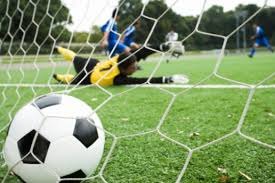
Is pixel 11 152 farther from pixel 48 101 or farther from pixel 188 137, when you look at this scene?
pixel 188 137

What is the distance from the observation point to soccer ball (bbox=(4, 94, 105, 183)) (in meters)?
1.39

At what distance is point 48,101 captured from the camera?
1576mm

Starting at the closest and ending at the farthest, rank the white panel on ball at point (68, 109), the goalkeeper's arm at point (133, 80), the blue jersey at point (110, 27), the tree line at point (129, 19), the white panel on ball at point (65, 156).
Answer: the white panel on ball at point (65, 156) < the white panel on ball at point (68, 109) < the tree line at point (129, 19) < the blue jersey at point (110, 27) < the goalkeeper's arm at point (133, 80)

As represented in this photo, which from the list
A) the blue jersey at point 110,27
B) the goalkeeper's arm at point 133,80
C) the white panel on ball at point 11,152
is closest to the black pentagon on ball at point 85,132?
the white panel on ball at point 11,152

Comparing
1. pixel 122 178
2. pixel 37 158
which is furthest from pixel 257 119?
pixel 37 158

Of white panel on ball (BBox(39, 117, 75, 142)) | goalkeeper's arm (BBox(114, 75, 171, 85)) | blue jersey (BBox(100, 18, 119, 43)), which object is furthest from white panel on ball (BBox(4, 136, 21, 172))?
goalkeeper's arm (BBox(114, 75, 171, 85))

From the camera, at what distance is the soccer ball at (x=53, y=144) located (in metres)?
1.39

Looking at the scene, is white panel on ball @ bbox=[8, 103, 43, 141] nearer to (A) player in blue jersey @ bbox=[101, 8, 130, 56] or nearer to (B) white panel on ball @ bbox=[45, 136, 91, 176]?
(B) white panel on ball @ bbox=[45, 136, 91, 176]

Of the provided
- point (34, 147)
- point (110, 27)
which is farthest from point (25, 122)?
point (110, 27)

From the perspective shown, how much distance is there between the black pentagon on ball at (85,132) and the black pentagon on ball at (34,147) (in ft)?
0.42

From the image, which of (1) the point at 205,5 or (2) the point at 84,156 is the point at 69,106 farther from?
(1) the point at 205,5

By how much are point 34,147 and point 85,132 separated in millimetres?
214

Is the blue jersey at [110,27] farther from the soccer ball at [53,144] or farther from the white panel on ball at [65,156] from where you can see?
the white panel on ball at [65,156]

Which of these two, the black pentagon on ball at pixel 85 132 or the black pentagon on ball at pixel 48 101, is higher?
the black pentagon on ball at pixel 48 101
